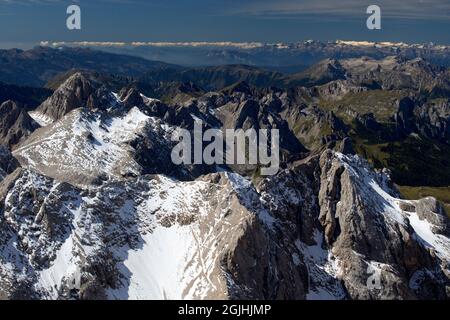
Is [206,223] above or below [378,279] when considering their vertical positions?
above

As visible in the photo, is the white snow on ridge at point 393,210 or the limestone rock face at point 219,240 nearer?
the limestone rock face at point 219,240

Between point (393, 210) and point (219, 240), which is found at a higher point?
point (219, 240)

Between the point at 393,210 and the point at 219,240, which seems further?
the point at 393,210

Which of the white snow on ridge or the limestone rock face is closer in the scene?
the limestone rock face
